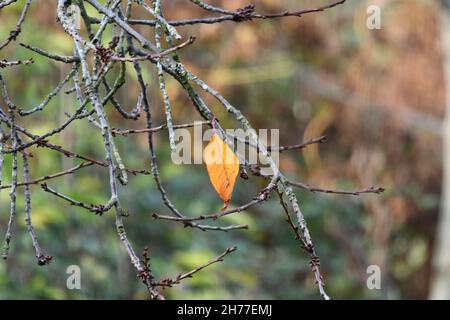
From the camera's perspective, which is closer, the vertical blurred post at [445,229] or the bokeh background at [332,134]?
the vertical blurred post at [445,229]

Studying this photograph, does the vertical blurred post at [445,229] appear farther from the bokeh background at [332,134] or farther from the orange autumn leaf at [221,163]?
the orange autumn leaf at [221,163]

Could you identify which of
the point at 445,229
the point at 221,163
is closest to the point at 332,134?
the point at 445,229

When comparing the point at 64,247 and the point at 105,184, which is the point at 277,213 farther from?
the point at 64,247

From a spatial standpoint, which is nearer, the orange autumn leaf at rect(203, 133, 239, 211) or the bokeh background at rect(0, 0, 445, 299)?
the orange autumn leaf at rect(203, 133, 239, 211)

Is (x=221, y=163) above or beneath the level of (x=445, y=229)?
beneath

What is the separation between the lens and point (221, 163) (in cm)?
162

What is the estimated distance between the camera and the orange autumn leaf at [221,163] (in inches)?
63.7

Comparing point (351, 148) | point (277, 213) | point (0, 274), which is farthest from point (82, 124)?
point (351, 148)

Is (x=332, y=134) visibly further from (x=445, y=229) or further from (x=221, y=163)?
(x=221, y=163)

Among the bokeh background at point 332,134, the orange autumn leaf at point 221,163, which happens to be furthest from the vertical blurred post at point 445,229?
the orange autumn leaf at point 221,163

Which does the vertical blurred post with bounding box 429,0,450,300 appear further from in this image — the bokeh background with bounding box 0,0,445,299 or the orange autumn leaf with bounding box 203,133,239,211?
the orange autumn leaf with bounding box 203,133,239,211

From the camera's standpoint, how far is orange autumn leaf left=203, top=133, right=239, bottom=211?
162cm

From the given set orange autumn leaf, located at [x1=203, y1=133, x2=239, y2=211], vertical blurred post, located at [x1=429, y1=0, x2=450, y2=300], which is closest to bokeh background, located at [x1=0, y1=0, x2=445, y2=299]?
vertical blurred post, located at [x1=429, y1=0, x2=450, y2=300]

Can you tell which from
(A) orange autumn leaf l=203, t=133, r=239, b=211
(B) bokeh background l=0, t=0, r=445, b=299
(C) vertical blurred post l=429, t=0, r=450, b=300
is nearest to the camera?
(A) orange autumn leaf l=203, t=133, r=239, b=211
